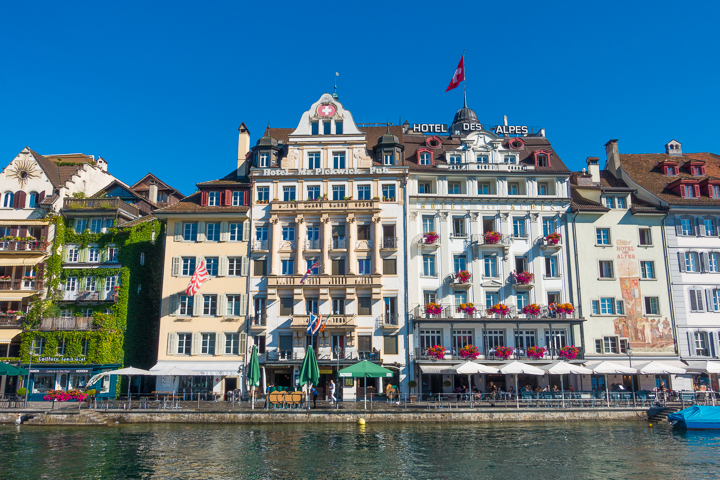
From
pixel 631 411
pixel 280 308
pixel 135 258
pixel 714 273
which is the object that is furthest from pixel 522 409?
pixel 135 258

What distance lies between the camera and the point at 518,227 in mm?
57031

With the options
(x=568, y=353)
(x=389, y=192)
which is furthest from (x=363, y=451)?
(x=389, y=192)

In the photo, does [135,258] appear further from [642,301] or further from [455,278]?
[642,301]

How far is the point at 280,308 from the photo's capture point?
54500mm

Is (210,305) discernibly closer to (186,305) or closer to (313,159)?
(186,305)

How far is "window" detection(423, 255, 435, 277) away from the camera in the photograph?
5553 centimetres

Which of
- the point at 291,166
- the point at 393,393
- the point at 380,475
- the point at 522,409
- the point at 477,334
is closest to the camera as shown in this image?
the point at 380,475

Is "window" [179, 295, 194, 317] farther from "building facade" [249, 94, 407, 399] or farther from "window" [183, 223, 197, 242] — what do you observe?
"building facade" [249, 94, 407, 399]

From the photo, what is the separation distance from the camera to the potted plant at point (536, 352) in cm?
5225

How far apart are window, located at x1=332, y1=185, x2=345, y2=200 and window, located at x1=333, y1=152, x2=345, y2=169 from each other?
212 centimetres

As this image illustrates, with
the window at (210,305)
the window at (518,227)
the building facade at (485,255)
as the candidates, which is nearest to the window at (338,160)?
the building facade at (485,255)

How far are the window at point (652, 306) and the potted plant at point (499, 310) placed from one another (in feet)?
44.4

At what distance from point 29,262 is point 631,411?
2142 inches

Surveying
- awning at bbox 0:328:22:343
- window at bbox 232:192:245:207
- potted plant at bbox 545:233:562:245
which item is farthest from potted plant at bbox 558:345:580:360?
awning at bbox 0:328:22:343
